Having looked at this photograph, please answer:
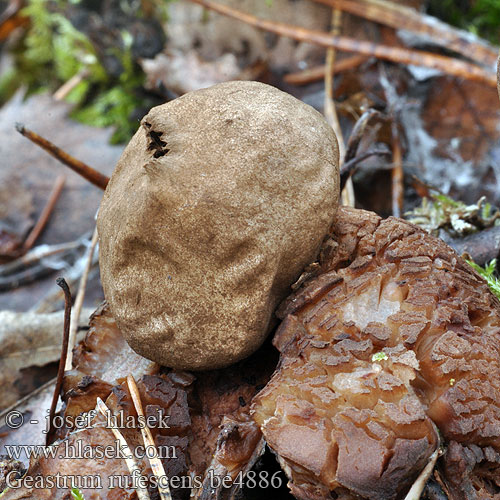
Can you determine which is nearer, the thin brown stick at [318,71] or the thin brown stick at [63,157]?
the thin brown stick at [63,157]

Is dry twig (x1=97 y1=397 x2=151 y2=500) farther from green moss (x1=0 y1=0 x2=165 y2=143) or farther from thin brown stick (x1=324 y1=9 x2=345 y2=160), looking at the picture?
green moss (x1=0 y1=0 x2=165 y2=143)

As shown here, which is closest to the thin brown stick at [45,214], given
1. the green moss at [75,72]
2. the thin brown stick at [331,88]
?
the green moss at [75,72]

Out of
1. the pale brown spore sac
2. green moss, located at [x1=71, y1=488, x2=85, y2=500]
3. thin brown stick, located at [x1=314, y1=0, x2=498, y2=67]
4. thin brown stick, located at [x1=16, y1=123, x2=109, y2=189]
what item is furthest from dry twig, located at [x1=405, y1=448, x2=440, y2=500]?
thin brown stick, located at [x1=314, y1=0, x2=498, y2=67]

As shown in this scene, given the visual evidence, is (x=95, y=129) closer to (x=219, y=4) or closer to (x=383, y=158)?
(x=219, y=4)

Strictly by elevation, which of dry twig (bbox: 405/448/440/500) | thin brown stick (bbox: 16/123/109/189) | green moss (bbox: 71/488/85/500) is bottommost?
dry twig (bbox: 405/448/440/500)

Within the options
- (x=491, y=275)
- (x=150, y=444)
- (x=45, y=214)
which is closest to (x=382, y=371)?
(x=150, y=444)

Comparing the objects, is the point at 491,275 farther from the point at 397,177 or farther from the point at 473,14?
the point at 473,14

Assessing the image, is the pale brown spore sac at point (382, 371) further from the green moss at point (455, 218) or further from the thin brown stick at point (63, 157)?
the thin brown stick at point (63, 157)
